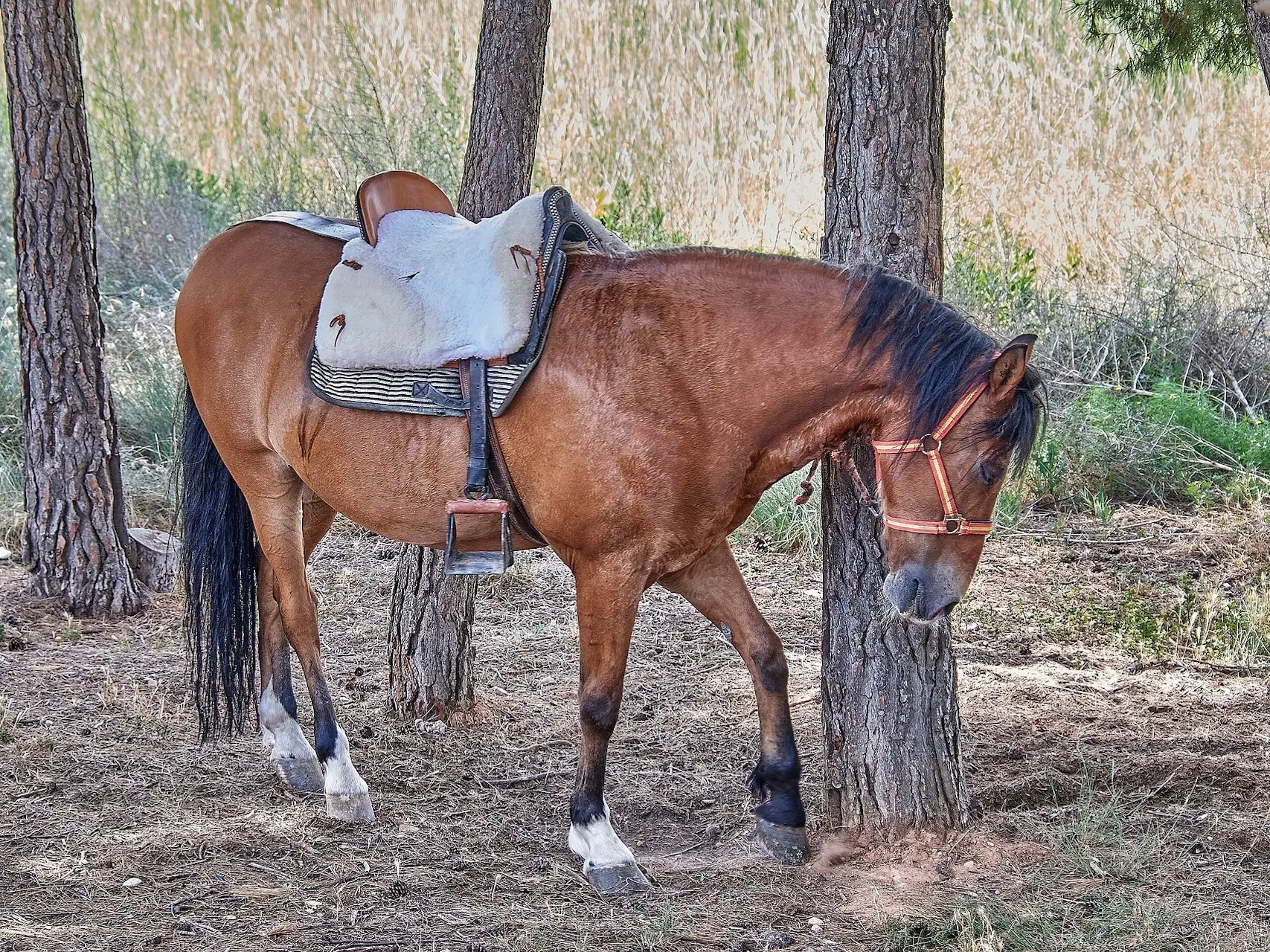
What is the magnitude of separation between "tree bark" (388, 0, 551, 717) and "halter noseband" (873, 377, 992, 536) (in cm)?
201

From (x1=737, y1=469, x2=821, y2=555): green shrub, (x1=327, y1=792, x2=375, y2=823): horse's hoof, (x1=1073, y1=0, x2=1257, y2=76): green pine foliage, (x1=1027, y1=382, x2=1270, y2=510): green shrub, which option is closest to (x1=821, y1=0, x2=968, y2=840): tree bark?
(x1=327, y1=792, x2=375, y2=823): horse's hoof

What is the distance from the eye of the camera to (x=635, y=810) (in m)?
3.71

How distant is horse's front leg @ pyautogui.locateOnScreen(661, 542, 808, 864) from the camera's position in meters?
3.34

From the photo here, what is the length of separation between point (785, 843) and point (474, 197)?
8.41 ft

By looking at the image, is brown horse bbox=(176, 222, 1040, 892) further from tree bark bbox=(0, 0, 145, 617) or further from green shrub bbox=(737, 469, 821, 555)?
green shrub bbox=(737, 469, 821, 555)

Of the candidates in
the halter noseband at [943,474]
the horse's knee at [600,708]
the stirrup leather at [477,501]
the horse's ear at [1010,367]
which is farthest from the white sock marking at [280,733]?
the horse's ear at [1010,367]

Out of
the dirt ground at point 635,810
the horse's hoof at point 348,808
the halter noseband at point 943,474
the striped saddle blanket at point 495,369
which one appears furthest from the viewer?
the horse's hoof at point 348,808

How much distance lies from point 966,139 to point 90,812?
30.2 feet

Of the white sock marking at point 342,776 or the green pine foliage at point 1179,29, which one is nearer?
the white sock marking at point 342,776

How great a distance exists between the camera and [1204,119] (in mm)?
10547

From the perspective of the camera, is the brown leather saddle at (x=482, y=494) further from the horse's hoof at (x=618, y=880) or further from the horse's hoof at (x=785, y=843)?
the horse's hoof at (x=785, y=843)

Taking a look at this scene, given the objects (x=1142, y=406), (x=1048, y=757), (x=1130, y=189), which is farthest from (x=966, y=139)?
(x=1048, y=757)

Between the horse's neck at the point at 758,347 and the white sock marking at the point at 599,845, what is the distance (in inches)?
42.5

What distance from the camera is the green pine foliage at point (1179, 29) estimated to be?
481 centimetres
